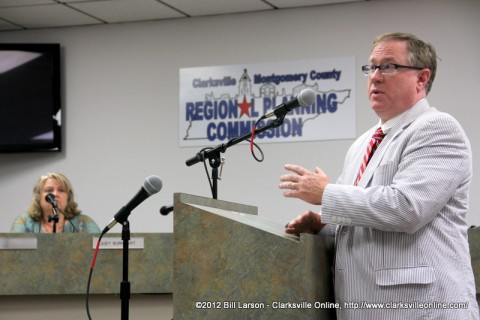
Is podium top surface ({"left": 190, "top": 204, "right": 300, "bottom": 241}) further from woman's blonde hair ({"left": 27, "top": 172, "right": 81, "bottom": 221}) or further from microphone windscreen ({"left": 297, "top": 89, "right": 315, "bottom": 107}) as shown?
woman's blonde hair ({"left": 27, "top": 172, "right": 81, "bottom": 221})

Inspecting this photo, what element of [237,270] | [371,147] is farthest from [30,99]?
[237,270]

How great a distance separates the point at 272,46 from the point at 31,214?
2.48 meters

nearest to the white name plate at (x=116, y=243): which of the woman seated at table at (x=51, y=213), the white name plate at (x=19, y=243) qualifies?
the white name plate at (x=19, y=243)

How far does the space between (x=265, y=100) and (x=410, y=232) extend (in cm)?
459

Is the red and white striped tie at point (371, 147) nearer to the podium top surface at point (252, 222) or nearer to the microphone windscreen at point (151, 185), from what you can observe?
the podium top surface at point (252, 222)

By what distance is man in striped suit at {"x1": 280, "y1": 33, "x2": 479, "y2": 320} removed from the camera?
6.80 feet

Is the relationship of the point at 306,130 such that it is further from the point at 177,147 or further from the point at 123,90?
the point at 123,90

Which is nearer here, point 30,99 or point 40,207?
point 40,207

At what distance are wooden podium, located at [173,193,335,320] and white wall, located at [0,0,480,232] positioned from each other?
4319 mm

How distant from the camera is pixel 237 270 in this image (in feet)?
6.72

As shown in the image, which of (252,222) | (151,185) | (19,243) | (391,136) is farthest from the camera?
(19,243)


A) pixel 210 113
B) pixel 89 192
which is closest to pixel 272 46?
pixel 210 113

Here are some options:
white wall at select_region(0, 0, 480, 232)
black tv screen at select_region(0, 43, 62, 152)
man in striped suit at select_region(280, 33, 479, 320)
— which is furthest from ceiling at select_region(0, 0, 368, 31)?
man in striped suit at select_region(280, 33, 479, 320)

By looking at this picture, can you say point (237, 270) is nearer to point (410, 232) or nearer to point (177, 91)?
point (410, 232)
